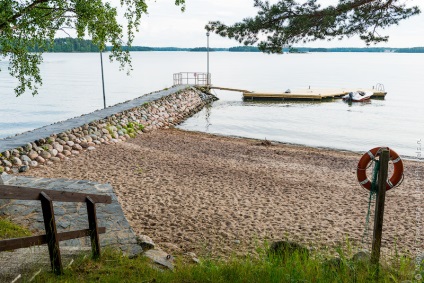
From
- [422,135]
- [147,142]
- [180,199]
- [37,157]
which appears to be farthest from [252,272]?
[422,135]

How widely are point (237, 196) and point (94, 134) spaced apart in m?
7.86

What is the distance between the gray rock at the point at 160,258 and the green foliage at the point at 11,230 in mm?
1915

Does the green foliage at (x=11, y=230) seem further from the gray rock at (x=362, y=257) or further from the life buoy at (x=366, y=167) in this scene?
the life buoy at (x=366, y=167)

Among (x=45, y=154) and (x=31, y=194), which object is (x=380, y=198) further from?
(x=45, y=154)

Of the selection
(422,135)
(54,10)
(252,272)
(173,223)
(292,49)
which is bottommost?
(422,135)

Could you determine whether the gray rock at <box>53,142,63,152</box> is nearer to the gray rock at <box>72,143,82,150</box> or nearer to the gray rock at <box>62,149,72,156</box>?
the gray rock at <box>62,149,72,156</box>

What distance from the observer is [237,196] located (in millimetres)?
10812

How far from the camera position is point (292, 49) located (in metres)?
8.98

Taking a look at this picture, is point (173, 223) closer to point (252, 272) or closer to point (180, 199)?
point (180, 199)

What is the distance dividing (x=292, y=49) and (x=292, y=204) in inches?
155

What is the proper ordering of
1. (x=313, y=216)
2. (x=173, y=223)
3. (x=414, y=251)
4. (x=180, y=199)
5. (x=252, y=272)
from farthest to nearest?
1. (x=180, y=199)
2. (x=313, y=216)
3. (x=173, y=223)
4. (x=414, y=251)
5. (x=252, y=272)

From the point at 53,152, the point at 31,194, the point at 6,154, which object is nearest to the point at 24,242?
the point at 31,194

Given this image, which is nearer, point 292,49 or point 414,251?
point 414,251

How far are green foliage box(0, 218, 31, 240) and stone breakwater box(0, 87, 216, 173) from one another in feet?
16.6
